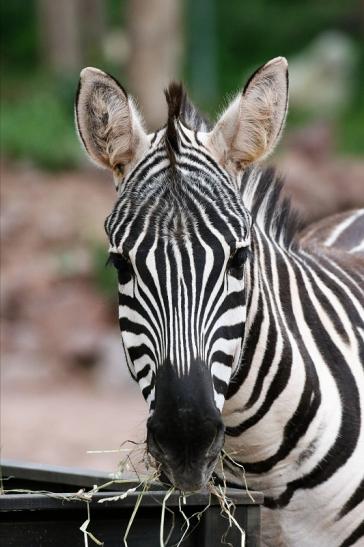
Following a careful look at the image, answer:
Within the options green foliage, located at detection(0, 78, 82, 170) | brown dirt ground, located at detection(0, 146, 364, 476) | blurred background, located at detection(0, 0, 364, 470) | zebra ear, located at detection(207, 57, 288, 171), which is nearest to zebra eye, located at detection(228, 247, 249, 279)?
zebra ear, located at detection(207, 57, 288, 171)

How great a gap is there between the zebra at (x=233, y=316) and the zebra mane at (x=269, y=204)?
0.01m

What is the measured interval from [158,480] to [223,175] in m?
1.13

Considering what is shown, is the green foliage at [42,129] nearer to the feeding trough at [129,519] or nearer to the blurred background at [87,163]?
the blurred background at [87,163]

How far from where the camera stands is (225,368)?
13.9 feet

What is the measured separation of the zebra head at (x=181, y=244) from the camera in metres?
4.00

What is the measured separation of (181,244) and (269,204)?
99 cm

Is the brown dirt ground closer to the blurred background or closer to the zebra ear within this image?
the blurred background

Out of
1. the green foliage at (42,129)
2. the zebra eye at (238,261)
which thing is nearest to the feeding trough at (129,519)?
the zebra eye at (238,261)

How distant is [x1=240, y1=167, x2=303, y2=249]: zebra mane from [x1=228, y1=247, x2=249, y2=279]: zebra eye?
54 cm

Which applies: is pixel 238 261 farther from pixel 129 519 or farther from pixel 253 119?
pixel 129 519

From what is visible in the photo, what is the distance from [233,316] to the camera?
4.29 m

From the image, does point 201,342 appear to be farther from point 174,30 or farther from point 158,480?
point 174,30

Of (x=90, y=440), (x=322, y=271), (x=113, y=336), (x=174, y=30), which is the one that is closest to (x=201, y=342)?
(x=322, y=271)

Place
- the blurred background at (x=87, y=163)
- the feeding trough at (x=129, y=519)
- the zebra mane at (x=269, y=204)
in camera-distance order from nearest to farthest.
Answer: the feeding trough at (x=129, y=519), the zebra mane at (x=269, y=204), the blurred background at (x=87, y=163)
